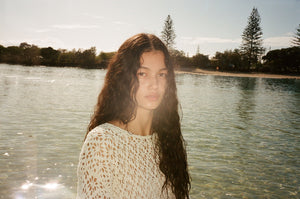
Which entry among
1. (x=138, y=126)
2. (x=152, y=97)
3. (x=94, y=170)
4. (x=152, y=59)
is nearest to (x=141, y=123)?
(x=138, y=126)

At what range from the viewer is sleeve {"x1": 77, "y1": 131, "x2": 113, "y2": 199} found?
3.85 feet

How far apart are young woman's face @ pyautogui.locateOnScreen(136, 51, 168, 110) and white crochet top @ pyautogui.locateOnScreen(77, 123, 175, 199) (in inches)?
10.5

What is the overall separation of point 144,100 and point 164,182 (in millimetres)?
653

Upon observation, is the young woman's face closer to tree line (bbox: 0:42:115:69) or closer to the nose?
the nose

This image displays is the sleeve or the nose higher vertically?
the nose

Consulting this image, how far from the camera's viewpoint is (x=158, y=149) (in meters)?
1.84

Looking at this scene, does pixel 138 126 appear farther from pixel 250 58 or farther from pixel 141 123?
pixel 250 58

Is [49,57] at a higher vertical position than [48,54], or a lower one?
lower

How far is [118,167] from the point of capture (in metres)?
1.40

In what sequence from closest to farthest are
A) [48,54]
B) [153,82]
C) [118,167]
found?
[118,167] → [153,82] → [48,54]

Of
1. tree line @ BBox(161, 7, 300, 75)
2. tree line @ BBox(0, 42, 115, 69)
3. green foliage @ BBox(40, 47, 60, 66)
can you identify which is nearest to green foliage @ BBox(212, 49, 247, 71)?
tree line @ BBox(161, 7, 300, 75)

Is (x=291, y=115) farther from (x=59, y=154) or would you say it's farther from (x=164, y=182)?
(x=164, y=182)

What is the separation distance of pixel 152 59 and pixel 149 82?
0.18 meters

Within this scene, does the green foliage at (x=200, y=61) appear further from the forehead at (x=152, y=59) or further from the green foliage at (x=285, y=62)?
the forehead at (x=152, y=59)
